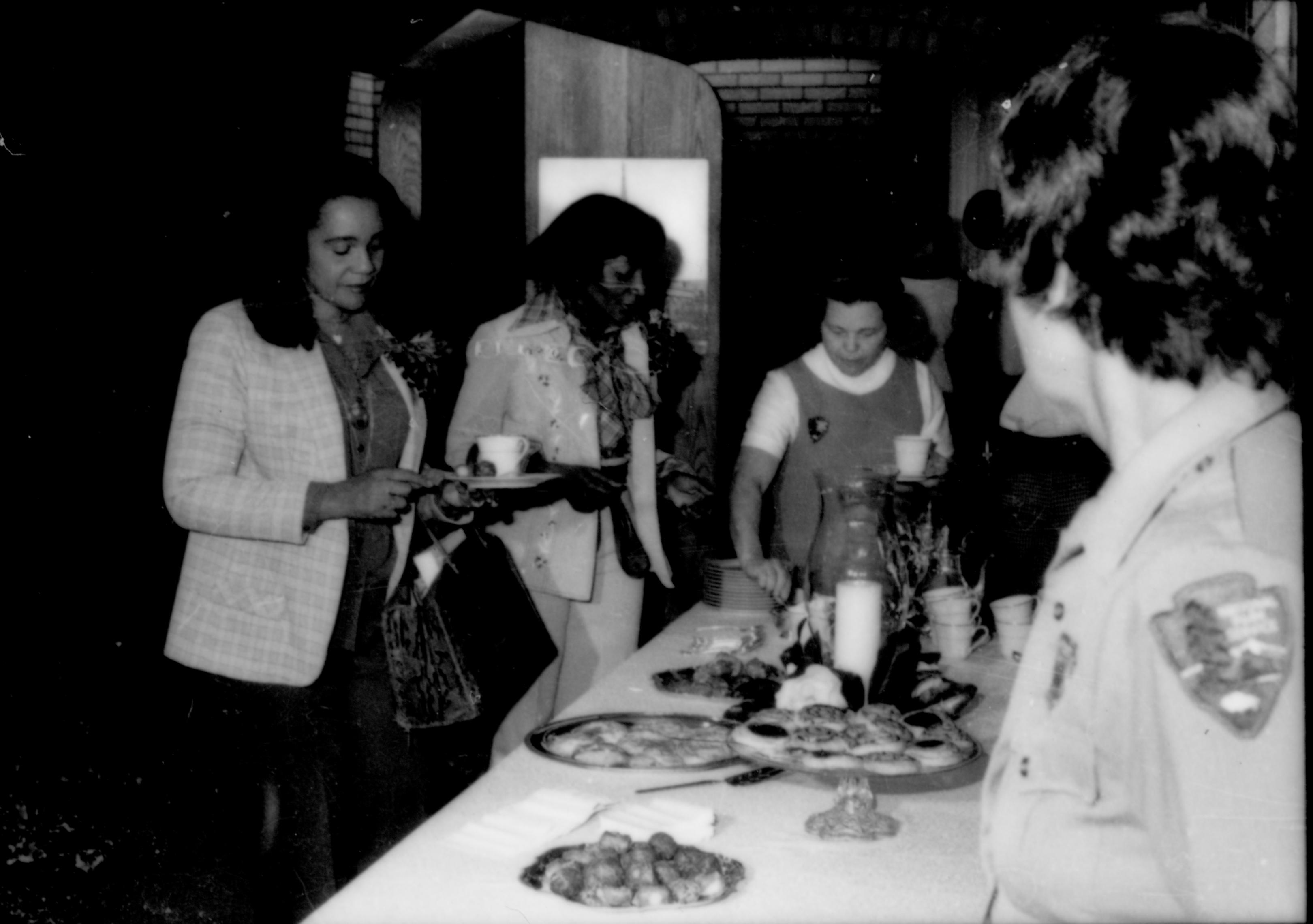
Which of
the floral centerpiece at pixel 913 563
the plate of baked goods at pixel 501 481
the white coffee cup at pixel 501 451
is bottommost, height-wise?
the floral centerpiece at pixel 913 563

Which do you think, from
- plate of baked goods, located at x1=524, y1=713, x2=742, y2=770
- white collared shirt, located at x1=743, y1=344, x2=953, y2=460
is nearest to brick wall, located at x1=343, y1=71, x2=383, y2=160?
white collared shirt, located at x1=743, y1=344, x2=953, y2=460

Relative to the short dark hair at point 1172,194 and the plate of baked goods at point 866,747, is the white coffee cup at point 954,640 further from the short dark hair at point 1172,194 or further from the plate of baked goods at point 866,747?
the short dark hair at point 1172,194

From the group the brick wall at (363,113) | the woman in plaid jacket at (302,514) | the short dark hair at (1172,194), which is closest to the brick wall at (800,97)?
the brick wall at (363,113)

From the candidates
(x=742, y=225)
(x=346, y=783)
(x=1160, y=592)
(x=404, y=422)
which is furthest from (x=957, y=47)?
(x=1160, y=592)

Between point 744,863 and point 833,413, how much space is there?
2.05 metres

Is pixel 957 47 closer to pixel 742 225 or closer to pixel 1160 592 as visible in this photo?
pixel 742 225

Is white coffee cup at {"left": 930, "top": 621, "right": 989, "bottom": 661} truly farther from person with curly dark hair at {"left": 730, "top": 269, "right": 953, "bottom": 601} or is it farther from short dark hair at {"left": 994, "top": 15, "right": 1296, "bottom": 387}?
short dark hair at {"left": 994, "top": 15, "right": 1296, "bottom": 387}

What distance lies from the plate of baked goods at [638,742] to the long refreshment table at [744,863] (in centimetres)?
2

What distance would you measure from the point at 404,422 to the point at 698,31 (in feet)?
10.2

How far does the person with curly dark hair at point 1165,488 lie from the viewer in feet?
2.59

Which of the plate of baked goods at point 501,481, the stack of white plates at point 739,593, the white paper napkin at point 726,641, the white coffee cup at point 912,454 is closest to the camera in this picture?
the plate of baked goods at point 501,481

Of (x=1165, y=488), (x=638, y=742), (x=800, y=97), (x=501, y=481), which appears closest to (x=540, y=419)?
(x=501, y=481)

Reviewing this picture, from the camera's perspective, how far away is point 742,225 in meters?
7.82

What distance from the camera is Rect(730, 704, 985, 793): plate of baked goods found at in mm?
1575
